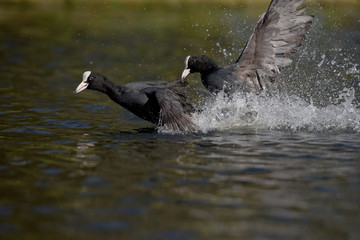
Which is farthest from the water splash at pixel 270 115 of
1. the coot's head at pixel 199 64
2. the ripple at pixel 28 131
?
the ripple at pixel 28 131

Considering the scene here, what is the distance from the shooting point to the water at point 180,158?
4047 millimetres

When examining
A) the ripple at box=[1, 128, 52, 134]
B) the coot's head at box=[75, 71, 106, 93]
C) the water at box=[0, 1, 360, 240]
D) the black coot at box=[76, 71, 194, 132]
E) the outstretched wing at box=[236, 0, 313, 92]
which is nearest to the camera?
the water at box=[0, 1, 360, 240]

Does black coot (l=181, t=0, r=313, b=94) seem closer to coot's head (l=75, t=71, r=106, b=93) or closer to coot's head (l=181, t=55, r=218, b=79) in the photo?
coot's head (l=181, t=55, r=218, b=79)

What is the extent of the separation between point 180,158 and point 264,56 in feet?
8.90

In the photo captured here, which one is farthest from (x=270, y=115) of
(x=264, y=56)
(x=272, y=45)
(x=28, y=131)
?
(x=28, y=131)

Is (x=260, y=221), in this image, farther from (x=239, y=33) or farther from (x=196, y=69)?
(x=239, y=33)

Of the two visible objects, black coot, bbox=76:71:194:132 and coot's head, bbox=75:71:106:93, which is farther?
coot's head, bbox=75:71:106:93

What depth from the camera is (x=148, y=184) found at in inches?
194

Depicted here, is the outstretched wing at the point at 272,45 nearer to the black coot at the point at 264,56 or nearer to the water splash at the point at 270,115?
the black coot at the point at 264,56

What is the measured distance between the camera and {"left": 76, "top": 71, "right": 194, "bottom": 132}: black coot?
23.0 feet

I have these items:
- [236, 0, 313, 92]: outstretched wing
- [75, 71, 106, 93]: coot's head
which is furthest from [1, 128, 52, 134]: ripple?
Answer: [236, 0, 313, 92]: outstretched wing

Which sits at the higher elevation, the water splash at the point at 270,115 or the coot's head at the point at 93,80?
the coot's head at the point at 93,80

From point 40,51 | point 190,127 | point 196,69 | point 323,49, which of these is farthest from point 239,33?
point 190,127

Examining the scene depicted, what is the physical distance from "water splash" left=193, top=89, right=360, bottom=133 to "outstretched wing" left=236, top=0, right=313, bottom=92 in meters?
0.33
